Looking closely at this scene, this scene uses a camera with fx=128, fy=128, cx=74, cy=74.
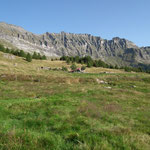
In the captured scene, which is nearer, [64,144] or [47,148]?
[47,148]

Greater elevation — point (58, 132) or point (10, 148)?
point (10, 148)

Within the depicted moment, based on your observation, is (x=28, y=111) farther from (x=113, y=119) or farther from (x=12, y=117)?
(x=113, y=119)

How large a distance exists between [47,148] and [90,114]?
5.00 meters

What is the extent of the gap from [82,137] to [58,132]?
1483 mm

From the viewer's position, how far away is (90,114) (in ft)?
29.0

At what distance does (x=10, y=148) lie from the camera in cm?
409

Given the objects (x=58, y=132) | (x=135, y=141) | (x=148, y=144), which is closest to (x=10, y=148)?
(x=58, y=132)

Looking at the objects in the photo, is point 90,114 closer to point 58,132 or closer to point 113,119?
point 113,119

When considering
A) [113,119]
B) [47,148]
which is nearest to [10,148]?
[47,148]

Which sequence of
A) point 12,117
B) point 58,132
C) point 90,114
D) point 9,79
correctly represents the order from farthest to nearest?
point 9,79 < point 90,114 < point 12,117 < point 58,132

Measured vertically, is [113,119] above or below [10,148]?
below

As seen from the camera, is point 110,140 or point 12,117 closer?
point 110,140

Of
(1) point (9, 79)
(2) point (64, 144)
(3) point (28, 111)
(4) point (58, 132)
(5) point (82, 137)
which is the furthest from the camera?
(1) point (9, 79)

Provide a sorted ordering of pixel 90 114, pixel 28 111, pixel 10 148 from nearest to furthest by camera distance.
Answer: pixel 10 148, pixel 90 114, pixel 28 111
